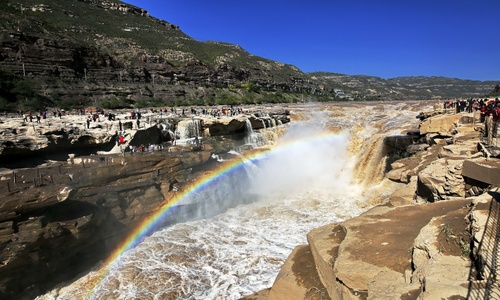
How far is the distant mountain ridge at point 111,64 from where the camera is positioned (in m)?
43.7

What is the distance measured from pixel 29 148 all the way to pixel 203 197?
9216 millimetres

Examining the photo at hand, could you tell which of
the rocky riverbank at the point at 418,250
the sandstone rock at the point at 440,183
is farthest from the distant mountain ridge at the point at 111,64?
the sandstone rock at the point at 440,183

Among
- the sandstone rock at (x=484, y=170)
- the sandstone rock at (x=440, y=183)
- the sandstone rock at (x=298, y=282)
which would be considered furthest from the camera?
the sandstone rock at (x=440, y=183)

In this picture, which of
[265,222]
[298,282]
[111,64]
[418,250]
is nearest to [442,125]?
[265,222]

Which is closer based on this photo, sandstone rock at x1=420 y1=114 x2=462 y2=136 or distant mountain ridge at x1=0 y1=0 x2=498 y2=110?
sandstone rock at x1=420 y1=114 x2=462 y2=136

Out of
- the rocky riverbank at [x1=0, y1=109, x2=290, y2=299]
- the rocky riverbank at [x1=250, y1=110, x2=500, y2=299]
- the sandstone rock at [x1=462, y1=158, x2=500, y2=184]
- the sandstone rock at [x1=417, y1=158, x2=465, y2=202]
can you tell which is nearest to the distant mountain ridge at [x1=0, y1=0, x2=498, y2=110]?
the rocky riverbank at [x1=0, y1=109, x2=290, y2=299]

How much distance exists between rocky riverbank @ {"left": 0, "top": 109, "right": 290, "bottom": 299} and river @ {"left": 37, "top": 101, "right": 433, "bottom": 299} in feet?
3.41

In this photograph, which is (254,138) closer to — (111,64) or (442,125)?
(442,125)

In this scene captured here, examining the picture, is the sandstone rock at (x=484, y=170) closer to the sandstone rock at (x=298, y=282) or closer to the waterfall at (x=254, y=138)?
the sandstone rock at (x=298, y=282)

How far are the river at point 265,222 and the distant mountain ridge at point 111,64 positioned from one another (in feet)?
85.9

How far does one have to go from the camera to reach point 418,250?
5.41 metres

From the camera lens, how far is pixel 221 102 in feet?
184

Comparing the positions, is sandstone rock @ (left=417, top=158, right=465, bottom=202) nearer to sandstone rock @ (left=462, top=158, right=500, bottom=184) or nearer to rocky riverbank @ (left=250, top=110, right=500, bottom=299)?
rocky riverbank @ (left=250, top=110, right=500, bottom=299)

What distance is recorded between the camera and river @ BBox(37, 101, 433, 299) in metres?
11.1
